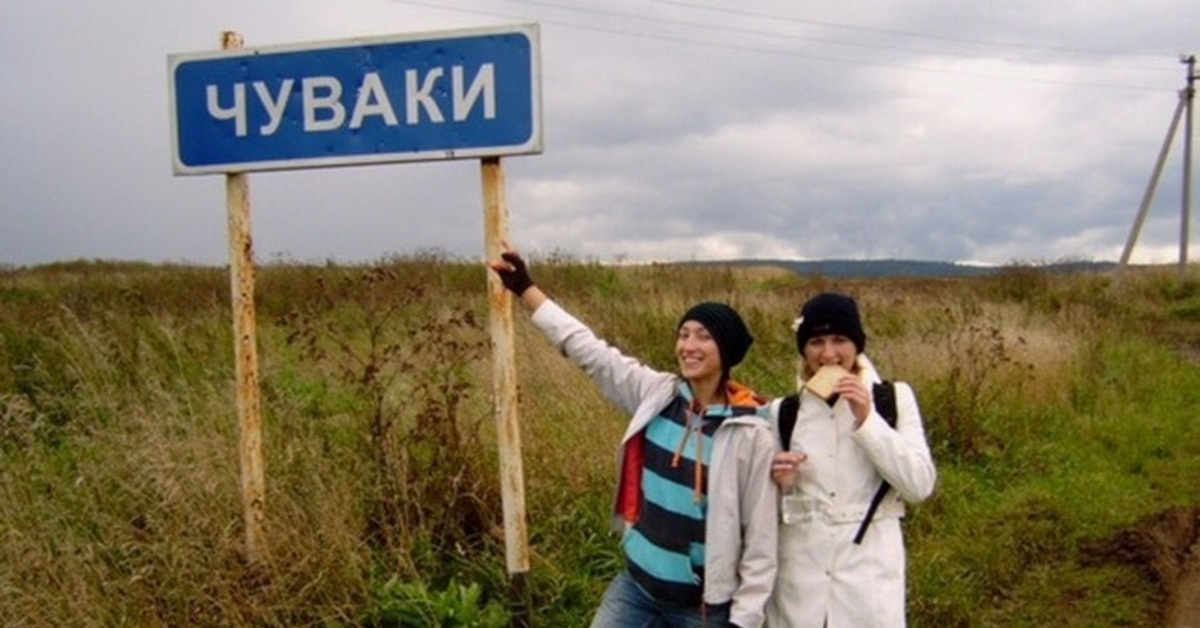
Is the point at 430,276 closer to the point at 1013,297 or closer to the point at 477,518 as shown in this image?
the point at 477,518

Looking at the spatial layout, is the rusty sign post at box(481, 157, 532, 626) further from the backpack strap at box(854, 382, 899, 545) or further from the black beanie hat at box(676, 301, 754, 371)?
the backpack strap at box(854, 382, 899, 545)

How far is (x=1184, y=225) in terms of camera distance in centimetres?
2969

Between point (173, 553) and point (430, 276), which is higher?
point (430, 276)

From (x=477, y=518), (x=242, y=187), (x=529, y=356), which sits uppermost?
(x=242, y=187)

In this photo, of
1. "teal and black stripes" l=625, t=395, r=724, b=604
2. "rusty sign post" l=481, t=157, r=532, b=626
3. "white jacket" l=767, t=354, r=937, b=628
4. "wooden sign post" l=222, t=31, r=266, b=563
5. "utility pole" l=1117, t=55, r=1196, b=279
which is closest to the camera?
"white jacket" l=767, t=354, r=937, b=628

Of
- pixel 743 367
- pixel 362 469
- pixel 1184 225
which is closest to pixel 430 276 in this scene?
pixel 743 367

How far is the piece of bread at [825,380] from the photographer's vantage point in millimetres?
3082

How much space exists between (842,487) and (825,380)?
12.2 inches

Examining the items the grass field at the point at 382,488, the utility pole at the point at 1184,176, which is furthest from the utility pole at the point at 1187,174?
the grass field at the point at 382,488

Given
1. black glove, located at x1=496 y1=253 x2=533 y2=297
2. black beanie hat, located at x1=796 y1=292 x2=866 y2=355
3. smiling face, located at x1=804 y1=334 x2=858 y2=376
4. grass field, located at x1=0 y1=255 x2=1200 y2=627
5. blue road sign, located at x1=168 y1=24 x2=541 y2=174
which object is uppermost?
blue road sign, located at x1=168 y1=24 x2=541 y2=174

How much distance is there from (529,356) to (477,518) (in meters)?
2.47

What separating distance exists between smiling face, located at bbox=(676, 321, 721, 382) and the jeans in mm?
669

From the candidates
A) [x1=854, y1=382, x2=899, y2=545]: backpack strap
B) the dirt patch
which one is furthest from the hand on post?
the dirt patch

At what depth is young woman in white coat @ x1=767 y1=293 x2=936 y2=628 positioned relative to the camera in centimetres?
302
